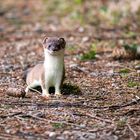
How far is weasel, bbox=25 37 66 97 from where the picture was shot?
6570mm

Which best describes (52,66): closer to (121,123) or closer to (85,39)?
(121,123)

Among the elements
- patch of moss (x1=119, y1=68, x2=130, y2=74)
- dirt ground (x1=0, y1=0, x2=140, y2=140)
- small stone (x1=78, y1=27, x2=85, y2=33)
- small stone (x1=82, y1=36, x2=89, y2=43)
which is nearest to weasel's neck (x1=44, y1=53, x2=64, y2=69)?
dirt ground (x1=0, y1=0, x2=140, y2=140)

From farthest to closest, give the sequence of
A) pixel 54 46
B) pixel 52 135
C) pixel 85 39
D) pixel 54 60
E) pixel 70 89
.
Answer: pixel 85 39 < pixel 70 89 < pixel 54 60 < pixel 54 46 < pixel 52 135

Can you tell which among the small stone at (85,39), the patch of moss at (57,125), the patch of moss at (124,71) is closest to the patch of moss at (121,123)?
the patch of moss at (57,125)

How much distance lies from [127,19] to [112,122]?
7.14 m

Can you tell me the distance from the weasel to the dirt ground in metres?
0.16

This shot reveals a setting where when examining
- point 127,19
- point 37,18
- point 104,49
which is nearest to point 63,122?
point 104,49

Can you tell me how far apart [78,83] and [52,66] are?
2.61 feet

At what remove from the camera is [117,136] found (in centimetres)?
519

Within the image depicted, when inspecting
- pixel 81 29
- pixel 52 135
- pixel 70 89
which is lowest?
pixel 52 135

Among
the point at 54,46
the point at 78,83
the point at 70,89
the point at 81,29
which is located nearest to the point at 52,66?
the point at 54,46

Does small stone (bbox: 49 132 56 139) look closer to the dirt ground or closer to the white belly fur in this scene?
the dirt ground

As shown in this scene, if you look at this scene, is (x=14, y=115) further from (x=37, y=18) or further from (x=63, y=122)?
(x=37, y=18)

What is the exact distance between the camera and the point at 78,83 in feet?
24.4
